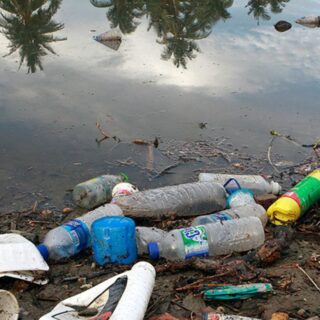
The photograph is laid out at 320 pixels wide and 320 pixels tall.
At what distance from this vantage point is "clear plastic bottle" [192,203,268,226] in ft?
12.7

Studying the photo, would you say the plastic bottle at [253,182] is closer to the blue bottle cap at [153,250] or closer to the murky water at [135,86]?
the murky water at [135,86]

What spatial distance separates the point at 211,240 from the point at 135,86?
135 inches

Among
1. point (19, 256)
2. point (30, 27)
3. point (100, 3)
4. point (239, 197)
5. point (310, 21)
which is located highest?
point (19, 256)

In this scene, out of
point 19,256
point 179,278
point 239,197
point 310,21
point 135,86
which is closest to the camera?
point 19,256

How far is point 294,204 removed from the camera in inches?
158

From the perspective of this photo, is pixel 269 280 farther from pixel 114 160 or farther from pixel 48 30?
pixel 48 30

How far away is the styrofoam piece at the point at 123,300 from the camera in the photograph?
2.40 m

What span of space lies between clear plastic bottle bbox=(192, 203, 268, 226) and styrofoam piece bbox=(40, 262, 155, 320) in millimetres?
1197

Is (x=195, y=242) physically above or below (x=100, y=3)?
above

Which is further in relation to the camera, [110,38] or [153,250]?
[110,38]

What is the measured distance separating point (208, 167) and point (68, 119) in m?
1.73

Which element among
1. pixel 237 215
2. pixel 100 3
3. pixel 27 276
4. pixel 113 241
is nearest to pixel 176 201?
pixel 237 215

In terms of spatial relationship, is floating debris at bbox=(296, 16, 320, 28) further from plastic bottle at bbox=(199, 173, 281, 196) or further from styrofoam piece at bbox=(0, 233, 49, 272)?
styrofoam piece at bbox=(0, 233, 49, 272)

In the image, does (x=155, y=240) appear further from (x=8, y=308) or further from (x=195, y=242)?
(x=8, y=308)
